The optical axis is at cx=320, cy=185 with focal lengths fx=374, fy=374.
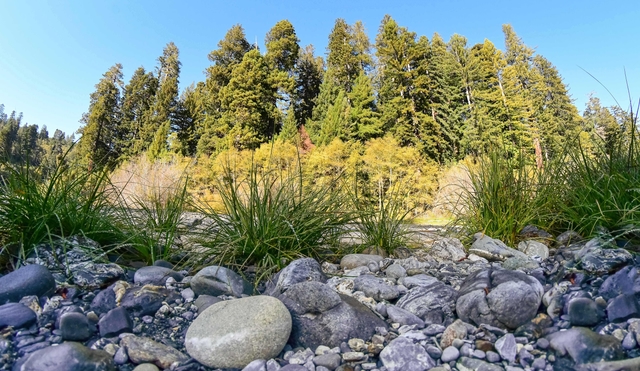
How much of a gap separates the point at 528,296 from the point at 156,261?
1.92 meters

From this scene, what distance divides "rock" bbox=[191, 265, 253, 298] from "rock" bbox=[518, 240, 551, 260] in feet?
5.98

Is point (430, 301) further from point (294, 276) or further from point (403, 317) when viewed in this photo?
point (294, 276)

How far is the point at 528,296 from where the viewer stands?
151cm

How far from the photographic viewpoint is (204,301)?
1.74m

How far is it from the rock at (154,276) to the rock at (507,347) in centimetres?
156

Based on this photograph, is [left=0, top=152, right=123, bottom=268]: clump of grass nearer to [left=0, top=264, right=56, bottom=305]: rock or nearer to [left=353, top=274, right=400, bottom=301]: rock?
[left=0, top=264, right=56, bottom=305]: rock

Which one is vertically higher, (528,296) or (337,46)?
(337,46)

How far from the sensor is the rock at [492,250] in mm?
2424

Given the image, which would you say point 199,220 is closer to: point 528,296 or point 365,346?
point 365,346

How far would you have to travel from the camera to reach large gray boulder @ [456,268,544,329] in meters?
1.48

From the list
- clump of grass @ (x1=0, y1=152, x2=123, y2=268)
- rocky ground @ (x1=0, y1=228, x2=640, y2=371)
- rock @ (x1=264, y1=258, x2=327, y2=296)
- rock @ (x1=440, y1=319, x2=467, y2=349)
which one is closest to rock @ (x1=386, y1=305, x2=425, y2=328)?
rocky ground @ (x1=0, y1=228, x2=640, y2=371)

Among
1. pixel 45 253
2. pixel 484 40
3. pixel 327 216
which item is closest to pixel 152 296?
pixel 45 253

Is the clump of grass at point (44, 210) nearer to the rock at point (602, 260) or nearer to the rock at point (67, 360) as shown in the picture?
the rock at point (67, 360)

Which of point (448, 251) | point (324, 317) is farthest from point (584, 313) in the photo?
point (448, 251)
